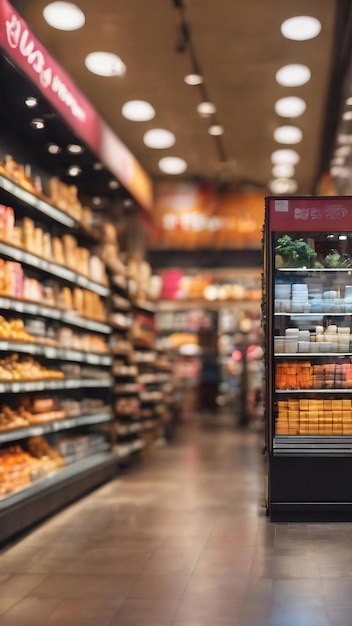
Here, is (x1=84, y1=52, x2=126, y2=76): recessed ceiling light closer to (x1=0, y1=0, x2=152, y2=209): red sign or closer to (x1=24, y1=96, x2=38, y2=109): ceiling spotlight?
(x1=0, y1=0, x2=152, y2=209): red sign

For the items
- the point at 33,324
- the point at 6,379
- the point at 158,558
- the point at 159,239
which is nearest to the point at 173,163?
the point at 159,239

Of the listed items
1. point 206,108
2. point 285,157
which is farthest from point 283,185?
point 206,108

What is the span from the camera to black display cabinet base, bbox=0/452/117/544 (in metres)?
5.69

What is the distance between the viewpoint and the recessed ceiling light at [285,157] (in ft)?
43.8

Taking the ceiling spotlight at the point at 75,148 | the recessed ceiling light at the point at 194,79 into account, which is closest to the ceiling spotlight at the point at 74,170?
the ceiling spotlight at the point at 75,148

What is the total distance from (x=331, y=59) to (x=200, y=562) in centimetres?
629

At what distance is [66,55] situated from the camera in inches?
369

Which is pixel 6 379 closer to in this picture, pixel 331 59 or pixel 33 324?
pixel 33 324

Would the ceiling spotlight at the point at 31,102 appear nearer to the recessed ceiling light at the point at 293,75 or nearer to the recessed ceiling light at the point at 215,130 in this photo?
the recessed ceiling light at the point at 293,75

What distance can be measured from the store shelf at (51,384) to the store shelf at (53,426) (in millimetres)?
297

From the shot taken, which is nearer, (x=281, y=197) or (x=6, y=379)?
(x=6, y=379)

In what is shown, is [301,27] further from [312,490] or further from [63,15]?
[312,490]

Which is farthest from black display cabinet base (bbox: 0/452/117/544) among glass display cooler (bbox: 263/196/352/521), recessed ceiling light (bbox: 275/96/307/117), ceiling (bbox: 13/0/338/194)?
recessed ceiling light (bbox: 275/96/307/117)

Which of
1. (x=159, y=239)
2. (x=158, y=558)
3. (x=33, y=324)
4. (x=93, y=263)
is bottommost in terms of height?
(x=158, y=558)
